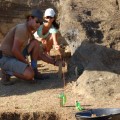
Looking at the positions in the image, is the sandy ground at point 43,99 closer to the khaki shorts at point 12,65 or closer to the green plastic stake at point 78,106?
the green plastic stake at point 78,106

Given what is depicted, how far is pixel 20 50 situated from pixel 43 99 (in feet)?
3.27

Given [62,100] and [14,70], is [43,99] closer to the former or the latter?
[62,100]

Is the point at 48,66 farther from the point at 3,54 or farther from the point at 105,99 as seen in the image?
the point at 105,99

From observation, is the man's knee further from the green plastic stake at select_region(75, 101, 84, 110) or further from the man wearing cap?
the green plastic stake at select_region(75, 101, 84, 110)

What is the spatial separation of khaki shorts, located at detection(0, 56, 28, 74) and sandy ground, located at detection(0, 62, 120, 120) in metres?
0.24

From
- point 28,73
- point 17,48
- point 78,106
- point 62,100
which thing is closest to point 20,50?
point 17,48

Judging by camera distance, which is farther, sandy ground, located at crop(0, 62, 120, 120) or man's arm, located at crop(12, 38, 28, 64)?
man's arm, located at crop(12, 38, 28, 64)

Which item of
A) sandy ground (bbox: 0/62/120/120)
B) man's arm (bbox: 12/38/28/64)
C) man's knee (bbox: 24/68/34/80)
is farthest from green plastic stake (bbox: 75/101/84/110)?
man's arm (bbox: 12/38/28/64)

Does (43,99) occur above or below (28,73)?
below

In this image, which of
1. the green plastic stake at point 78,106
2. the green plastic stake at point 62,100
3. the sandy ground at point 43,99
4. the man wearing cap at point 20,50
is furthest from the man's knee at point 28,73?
the green plastic stake at point 78,106

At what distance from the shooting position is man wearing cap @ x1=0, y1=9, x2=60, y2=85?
5938 millimetres

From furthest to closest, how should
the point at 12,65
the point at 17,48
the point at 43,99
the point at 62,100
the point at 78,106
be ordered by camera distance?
the point at 12,65
the point at 17,48
the point at 43,99
the point at 62,100
the point at 78,106

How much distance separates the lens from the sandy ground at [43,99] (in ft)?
16.1

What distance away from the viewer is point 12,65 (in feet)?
19.8
